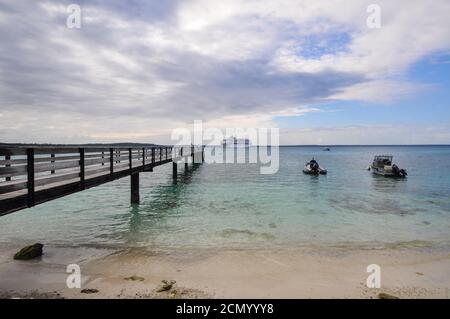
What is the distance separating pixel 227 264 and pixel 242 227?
180 inches

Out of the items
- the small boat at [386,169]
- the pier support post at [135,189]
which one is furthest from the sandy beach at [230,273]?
the small boat at [386,169]

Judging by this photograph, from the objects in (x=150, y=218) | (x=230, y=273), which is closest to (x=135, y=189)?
(x=150, y=218)

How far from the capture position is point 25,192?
7363mm

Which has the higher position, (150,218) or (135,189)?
(135,189)

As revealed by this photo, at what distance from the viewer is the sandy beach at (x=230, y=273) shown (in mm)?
6770

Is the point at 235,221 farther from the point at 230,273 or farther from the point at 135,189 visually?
the point at 135,189

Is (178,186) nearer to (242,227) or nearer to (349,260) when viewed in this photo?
(242,227)

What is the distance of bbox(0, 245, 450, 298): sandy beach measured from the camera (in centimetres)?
677

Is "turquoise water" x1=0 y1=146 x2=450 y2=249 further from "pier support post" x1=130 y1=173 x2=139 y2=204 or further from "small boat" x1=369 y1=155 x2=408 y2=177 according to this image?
"small boat" x1=369 y1=155 x2=408 y2=177

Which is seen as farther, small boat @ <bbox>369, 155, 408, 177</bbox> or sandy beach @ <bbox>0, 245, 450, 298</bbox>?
small boat @ <bbox>369, 155, 408, 177</bbox>

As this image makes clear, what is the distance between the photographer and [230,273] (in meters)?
7.96

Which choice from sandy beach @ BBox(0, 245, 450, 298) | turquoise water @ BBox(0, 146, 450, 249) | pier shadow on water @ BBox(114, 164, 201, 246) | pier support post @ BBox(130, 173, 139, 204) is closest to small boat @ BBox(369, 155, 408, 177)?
turquoise water @ BBox(0, 146, 450, 249)

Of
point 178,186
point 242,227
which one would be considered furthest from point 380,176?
point 242,227

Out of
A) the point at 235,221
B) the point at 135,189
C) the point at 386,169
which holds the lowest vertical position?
the point at 235,221
